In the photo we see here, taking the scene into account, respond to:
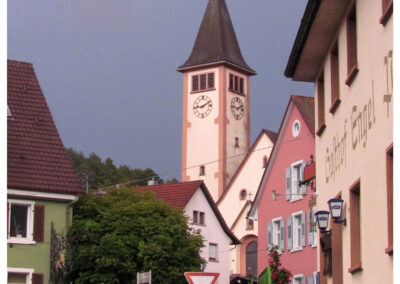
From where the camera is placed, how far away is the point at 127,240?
34.9 meters

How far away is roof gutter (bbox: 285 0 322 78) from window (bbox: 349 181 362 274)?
301 cm

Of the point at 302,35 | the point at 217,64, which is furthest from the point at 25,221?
the point at 217,64

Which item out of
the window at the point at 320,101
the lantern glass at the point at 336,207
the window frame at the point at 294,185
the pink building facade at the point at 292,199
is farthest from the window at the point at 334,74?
the window frame at the point at 294,185

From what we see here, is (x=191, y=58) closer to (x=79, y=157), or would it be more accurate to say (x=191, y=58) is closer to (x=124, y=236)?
(x=79, y=157)

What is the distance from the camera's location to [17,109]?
35.1 meters

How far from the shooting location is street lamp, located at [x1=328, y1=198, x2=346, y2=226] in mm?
15898

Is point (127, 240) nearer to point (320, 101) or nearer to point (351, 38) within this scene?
point (320, 101)

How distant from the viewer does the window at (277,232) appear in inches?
1697

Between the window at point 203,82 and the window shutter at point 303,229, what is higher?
the window at point 203,82

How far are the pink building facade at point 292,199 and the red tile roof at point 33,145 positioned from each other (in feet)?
29.2

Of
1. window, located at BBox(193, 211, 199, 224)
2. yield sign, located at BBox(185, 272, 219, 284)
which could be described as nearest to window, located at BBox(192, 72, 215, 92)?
window, located at BBox(193, 211, 199, 224)

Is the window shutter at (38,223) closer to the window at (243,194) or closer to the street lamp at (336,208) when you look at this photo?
the street lamp at (336,208)

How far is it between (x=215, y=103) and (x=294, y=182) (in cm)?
4982
